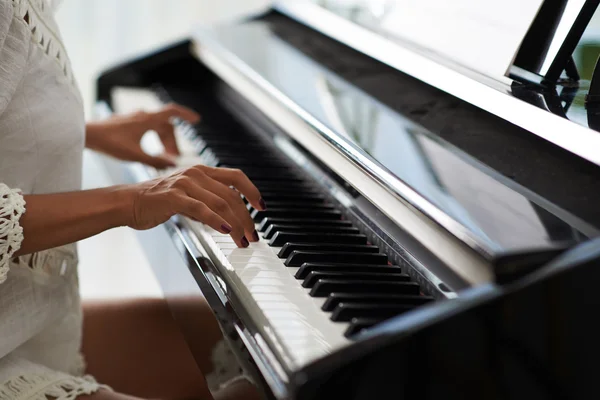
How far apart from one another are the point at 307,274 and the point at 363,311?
0.38 ft

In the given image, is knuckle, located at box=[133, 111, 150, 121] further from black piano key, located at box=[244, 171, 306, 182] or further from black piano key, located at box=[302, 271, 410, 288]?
black piano key, located at box=[302, 271, 410, 288]

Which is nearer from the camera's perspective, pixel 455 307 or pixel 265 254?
pixel 455 307

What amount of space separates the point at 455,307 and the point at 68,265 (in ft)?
2.51

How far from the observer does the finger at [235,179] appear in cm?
97

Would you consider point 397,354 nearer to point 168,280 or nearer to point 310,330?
point 310,330

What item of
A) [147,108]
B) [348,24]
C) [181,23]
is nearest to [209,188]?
[348,24]

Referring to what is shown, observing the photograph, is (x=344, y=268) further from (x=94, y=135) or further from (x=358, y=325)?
(x=94, y=135)

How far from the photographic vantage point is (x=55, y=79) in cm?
111

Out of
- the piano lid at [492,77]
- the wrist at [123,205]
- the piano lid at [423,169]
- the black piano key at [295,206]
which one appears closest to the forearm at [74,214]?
the wrist at [123,205]

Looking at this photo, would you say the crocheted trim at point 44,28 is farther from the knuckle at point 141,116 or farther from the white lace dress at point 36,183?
the knuckle at point 141,116

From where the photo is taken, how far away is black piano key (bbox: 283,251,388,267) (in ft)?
3.00

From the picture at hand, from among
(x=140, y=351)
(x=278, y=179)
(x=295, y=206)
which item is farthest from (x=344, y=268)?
(x=140, y=351)

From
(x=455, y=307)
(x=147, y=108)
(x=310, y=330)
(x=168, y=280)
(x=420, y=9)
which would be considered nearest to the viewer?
(x=455, y=307)

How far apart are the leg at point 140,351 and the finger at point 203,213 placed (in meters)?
0.49
